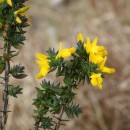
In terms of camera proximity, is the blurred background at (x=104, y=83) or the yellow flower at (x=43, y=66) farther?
the blurred background at (x=104, y=83)

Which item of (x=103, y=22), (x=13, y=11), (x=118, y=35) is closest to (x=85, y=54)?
(x=13, y=11)

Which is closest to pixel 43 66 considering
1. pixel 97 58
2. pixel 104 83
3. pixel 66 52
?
pixel 66 52

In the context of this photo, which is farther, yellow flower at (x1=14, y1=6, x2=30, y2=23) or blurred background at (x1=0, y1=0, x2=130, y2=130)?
blurred background at (x1=0, y1=0, x2=130, y2=130)

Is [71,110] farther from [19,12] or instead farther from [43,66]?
[19,12]

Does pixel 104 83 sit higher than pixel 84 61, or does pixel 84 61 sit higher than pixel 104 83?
pixel 104 83

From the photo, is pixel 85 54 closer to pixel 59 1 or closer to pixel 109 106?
pixel 109 106

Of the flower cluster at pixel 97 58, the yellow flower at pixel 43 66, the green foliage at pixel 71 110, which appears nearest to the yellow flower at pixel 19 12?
the yellow flower at pixel 43 66

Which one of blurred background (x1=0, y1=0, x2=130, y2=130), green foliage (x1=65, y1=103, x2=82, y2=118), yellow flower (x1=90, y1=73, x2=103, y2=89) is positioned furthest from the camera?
blurred background (x1=0, y1=0, x2=130, y2=130)

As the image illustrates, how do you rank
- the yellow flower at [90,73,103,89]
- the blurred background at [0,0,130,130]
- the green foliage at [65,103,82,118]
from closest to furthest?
the yellow flower at [90,73,103,89]
the green foliage at [65,103,82,118]
the blurred background at [0,0,130,130]

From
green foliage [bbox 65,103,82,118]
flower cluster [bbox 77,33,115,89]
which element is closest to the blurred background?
green foliage [bbox 65,103,82,118]

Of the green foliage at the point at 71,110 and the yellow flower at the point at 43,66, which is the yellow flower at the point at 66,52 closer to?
the yellow flower at the point at 43,66

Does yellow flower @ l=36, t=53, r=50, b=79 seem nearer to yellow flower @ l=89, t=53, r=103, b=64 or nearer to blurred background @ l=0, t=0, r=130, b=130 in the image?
yellow flower @ l=89, t=53, r=103, b=64
